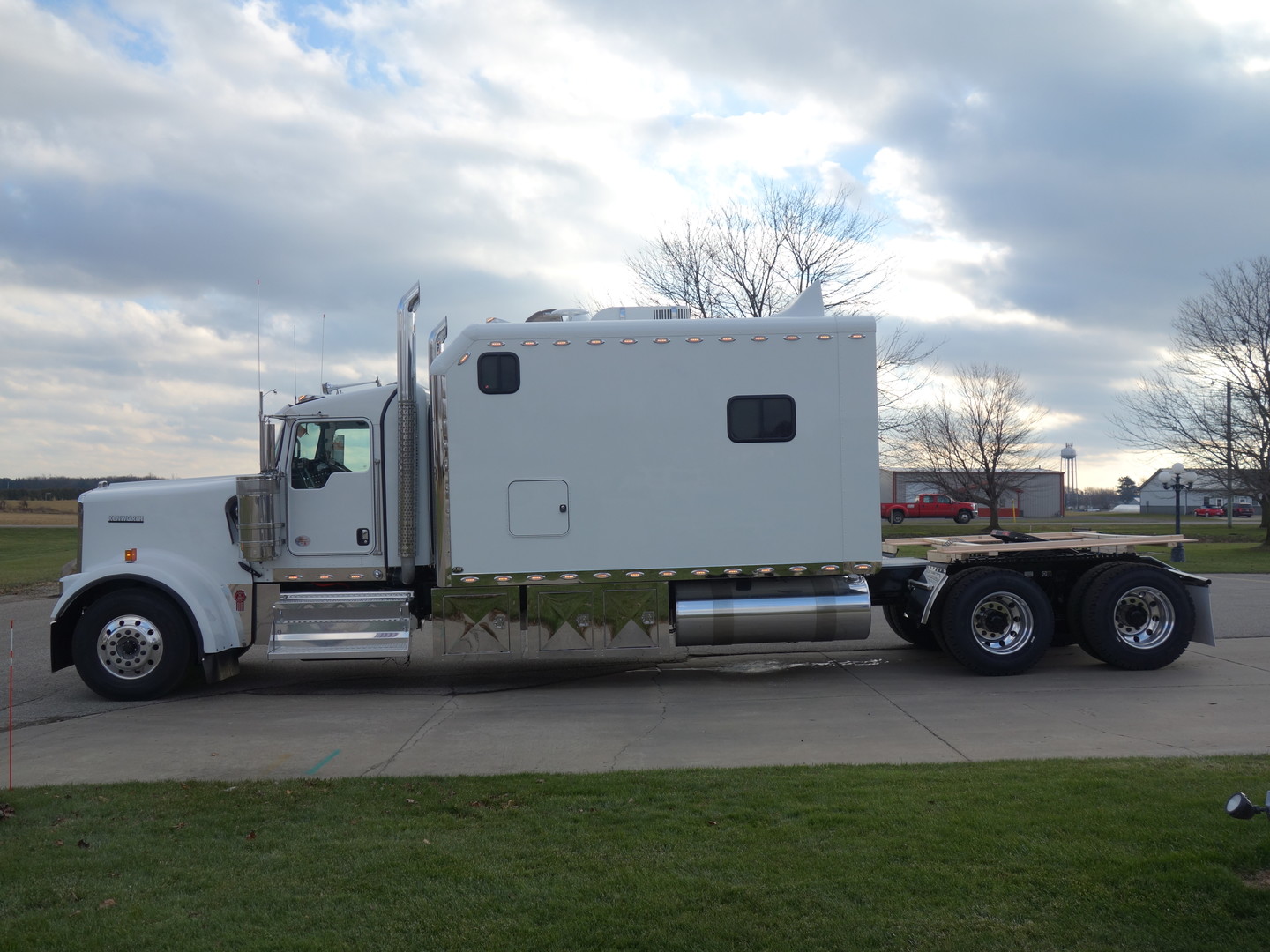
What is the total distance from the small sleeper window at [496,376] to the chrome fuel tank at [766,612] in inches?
104

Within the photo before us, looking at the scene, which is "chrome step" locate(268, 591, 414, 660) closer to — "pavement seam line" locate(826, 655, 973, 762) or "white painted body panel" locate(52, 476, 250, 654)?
"white painted body panel" locate(52, 476, 250, 654)

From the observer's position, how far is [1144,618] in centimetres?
985

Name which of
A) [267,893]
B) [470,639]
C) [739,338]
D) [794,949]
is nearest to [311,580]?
[470,639]

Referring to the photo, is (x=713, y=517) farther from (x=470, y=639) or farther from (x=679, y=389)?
(x=470, y=639)

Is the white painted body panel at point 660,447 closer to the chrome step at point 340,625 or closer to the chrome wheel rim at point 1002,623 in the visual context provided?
the chrome step at point 340,625

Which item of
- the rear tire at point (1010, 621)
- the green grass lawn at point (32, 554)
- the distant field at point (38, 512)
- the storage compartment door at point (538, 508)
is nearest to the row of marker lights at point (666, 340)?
the storage compartment door at point (538, 508)

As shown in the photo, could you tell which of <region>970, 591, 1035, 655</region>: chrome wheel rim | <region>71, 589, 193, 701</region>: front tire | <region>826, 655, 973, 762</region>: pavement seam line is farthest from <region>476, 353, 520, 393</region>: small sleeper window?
<region>970, 591, 1035, 655</region>: chrome wheel rim

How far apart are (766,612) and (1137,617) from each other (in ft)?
12.8

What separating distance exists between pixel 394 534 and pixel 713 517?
3.15 metres

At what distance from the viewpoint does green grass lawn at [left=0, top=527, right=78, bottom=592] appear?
22.5 meters

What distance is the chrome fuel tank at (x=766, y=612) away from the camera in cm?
940

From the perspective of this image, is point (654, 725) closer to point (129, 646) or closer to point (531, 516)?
point (531, 516)

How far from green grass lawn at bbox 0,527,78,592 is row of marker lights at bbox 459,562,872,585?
8.32 meters

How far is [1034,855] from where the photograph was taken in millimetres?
4320
